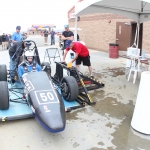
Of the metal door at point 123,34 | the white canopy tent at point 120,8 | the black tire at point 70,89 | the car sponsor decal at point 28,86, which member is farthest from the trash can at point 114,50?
the car sponsor decal at point 28,86

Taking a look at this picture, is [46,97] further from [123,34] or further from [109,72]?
[123,34]

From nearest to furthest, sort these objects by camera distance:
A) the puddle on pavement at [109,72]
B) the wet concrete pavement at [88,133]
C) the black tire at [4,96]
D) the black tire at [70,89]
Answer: the wet concrete pavement at [88,133], the black tire at [4,96], the black tire at [70,89], the puddle on pavement at [109,72]

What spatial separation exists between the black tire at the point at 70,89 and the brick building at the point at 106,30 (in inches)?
262

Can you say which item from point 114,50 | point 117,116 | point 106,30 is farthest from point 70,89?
point 106,30

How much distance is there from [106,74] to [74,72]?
2487 millimetres

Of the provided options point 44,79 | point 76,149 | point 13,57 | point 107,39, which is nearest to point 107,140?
point 76,149

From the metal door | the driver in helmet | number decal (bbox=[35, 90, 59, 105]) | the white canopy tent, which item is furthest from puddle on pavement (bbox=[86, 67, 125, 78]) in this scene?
number decal (bbox=[35, 90, 59, 105])

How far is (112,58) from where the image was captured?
1144cm

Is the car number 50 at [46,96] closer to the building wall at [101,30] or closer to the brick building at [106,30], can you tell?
the brick building at [106,30]

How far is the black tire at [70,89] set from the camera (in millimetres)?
4719

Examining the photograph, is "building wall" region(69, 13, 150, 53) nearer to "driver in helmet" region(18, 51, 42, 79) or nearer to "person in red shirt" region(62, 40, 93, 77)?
"person in red shirt" region(62, 40, 93, 77)

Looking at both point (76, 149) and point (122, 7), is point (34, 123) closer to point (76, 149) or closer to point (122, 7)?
point (76, 149)

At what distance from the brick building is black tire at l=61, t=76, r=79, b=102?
6.65 metres

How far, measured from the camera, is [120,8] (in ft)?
25.0
